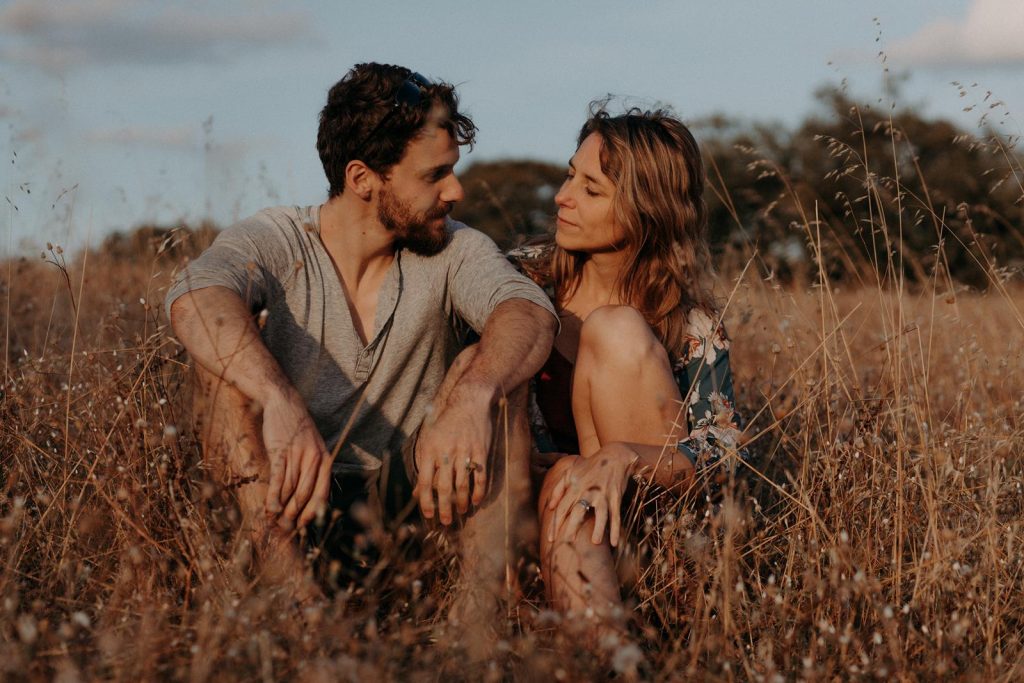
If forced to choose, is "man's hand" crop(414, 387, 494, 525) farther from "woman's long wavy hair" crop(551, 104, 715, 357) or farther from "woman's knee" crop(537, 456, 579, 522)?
"woman's long wavy hair" crop(551, 104, 715, 357)

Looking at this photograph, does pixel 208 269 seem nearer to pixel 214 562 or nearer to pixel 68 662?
pixel 214 562

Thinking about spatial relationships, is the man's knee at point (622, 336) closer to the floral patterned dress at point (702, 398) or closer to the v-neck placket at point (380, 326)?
the floral patterned dress at point (702, 398)

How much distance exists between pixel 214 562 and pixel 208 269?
0.95 metres

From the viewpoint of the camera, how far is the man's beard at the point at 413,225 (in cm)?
359

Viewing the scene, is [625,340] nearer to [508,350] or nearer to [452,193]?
[508,350]

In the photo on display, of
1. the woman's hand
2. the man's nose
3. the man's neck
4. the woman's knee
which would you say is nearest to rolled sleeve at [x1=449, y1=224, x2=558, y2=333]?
the man's nose

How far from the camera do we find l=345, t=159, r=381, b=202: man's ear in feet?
12.0

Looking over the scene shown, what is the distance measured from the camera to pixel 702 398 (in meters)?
3.66

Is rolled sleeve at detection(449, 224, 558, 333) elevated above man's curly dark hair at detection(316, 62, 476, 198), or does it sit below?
below

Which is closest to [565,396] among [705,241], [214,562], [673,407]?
[673,407]

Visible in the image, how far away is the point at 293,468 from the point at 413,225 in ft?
4.14

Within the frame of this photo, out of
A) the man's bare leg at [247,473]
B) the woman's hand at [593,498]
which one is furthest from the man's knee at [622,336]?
the man's bare leg at [247,473]

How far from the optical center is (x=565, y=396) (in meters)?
3.95

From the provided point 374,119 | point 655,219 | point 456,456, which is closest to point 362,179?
point 374,119
